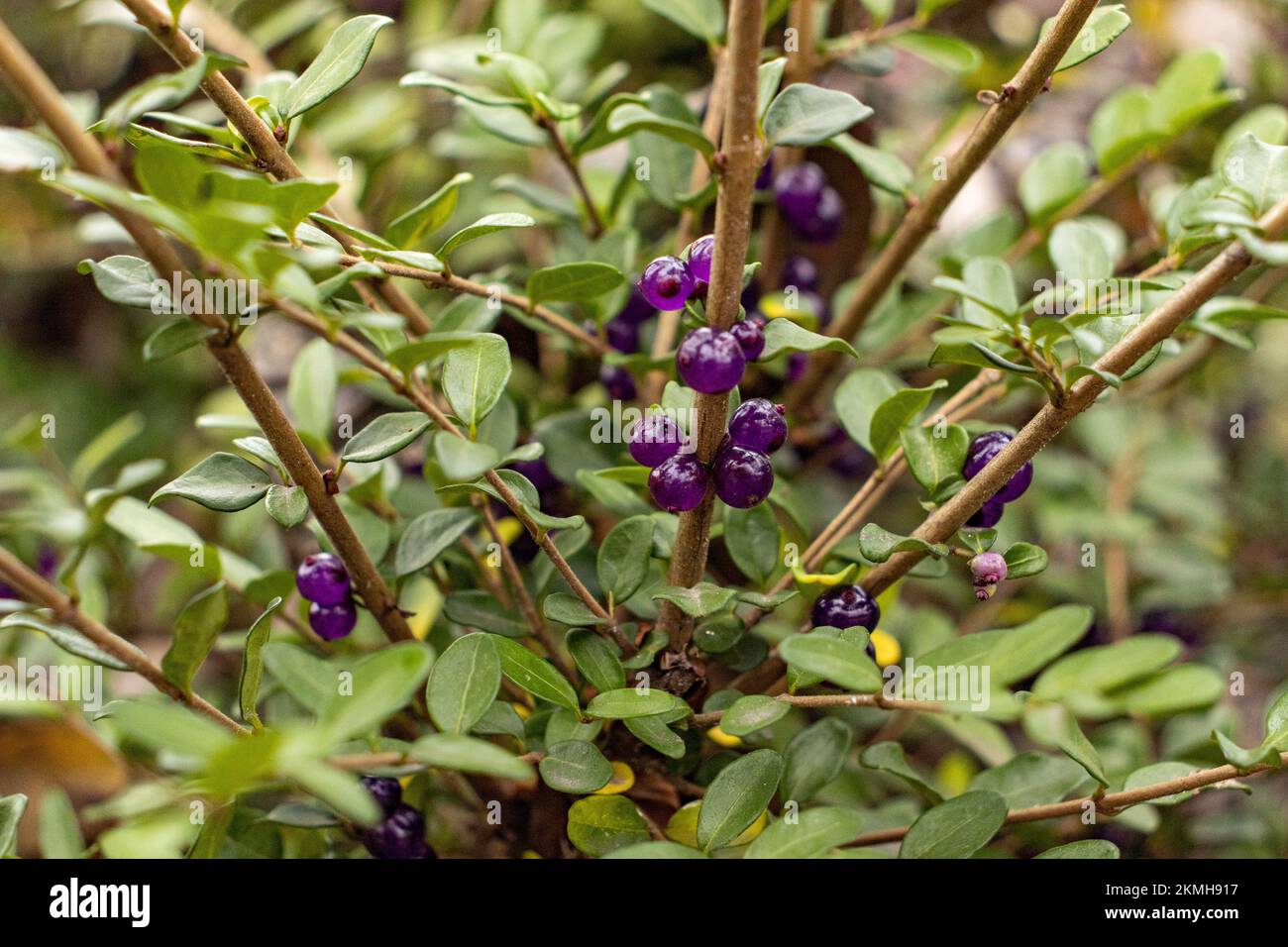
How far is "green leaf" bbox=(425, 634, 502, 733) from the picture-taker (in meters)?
0.65

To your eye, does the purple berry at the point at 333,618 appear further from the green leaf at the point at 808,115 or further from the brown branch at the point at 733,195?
the green leaf at the point at 808,115

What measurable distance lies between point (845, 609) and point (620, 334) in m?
0.39

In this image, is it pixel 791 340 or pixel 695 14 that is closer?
pixel 791 340

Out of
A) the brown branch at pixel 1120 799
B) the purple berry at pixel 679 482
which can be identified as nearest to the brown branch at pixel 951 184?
the purple berry at pixel 679 482

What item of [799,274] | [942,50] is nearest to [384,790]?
[799,274]

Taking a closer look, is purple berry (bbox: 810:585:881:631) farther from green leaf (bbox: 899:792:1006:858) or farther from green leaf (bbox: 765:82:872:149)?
green leaf (bbox: 765:82:872:149)

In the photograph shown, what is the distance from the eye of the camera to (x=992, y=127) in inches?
30.9

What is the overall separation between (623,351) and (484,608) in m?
0.32

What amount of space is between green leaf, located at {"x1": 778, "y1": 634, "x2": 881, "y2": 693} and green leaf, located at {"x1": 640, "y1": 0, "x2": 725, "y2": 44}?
0.61 metres

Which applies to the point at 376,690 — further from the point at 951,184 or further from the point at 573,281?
the point at 951,184

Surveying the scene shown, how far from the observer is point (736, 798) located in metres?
0.70
